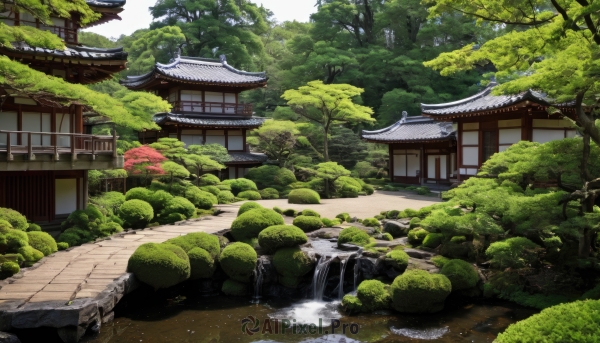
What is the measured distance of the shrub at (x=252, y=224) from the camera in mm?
15875

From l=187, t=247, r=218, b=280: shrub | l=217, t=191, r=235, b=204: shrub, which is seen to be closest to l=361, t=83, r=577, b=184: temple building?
l=217, t=191, r=235, b=204: shrub

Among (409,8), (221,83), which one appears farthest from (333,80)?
(221,83)

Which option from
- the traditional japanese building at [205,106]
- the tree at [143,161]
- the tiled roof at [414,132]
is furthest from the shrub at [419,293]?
the traditional japanese building at [205,106]

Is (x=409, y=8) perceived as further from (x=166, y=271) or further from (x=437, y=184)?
(x=166, y=271)

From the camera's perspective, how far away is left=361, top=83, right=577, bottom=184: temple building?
22938mm

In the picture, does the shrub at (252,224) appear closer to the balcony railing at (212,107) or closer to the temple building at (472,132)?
the temple building at (472,132)

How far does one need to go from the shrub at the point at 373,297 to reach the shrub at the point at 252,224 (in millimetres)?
4490

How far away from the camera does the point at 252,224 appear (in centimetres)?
1590

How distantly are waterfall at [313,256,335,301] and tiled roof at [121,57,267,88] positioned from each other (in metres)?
21.3

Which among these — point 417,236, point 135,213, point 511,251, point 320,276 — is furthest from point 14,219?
point 511,251

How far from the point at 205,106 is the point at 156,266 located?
22994mm

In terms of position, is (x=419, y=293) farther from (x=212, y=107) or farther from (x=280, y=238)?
(x=212, y=107)

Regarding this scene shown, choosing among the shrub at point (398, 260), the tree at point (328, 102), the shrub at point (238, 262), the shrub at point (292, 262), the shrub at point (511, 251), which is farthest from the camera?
the tree at point (328, 102)

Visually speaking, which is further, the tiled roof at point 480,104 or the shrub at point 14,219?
the tiled roof at point 480,104
